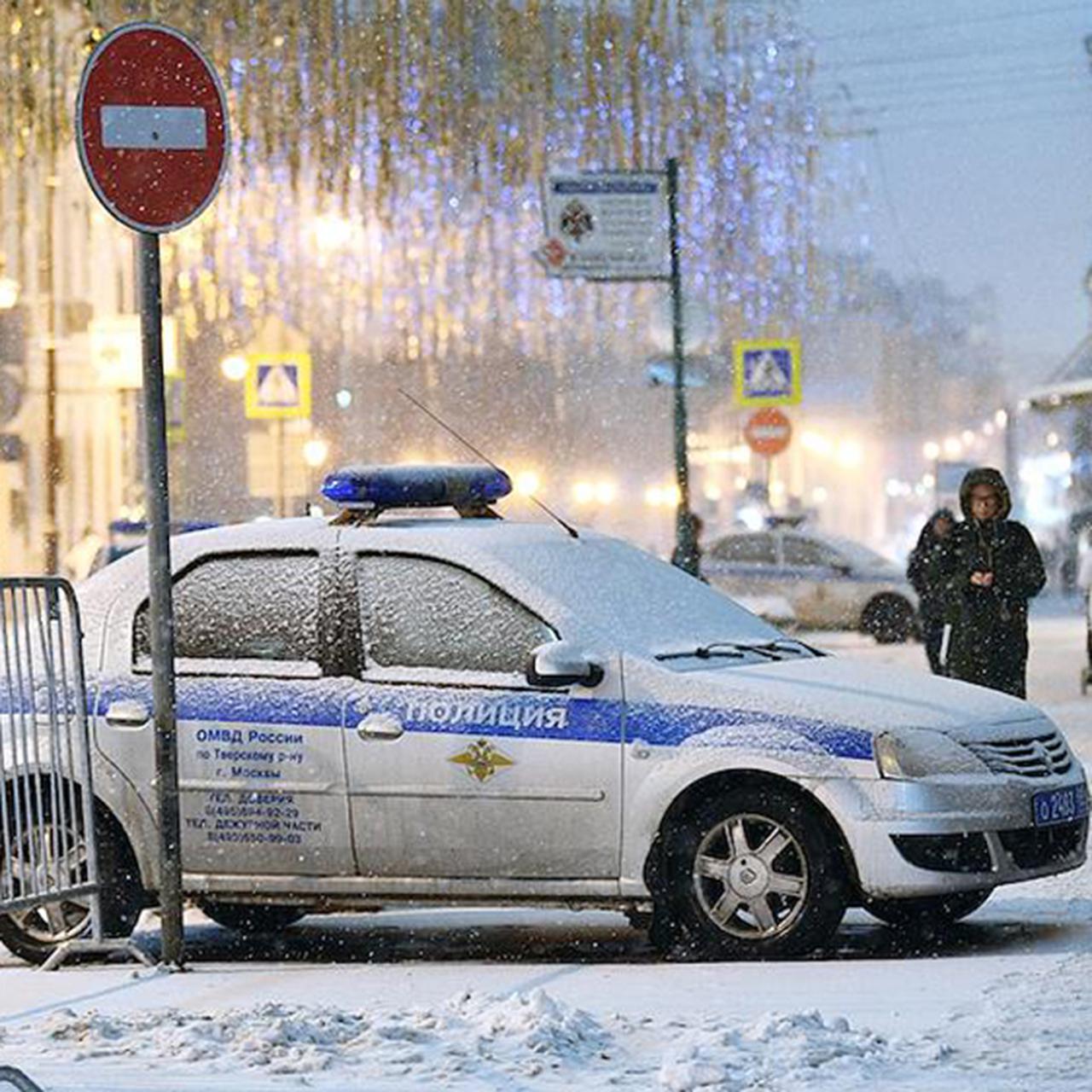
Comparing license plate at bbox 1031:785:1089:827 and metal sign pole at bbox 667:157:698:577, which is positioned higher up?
metal sign pole at bbox 667:157:698:577

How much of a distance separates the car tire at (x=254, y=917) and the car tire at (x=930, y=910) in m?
2.10

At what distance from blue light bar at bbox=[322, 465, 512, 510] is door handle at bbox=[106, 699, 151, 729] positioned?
94 centimetres

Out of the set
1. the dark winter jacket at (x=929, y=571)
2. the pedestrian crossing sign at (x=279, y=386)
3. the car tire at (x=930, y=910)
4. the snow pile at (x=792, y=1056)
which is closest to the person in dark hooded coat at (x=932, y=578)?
the dark winter jacket at (x=929, y=571)

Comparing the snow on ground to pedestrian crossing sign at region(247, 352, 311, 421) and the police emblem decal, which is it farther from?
pedestrian crossing sign at region(247, 352, 311, 421)

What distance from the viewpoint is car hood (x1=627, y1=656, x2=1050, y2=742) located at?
9641 millimetres

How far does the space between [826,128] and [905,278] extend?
111912mm

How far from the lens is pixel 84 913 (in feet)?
33.6

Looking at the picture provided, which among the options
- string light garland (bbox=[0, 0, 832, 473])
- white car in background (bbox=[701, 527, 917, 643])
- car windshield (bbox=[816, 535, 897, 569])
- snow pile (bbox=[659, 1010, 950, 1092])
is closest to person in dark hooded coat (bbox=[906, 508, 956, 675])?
string light garland (bbox=[0, 0, 832, 473])

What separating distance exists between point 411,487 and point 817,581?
28.0m

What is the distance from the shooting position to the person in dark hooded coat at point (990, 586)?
14273 millimetres

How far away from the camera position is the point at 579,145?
3192 cm

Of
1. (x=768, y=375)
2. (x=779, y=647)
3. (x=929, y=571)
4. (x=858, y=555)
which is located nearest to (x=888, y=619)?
(x=858, y=555)

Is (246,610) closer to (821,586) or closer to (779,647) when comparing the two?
(779,647)

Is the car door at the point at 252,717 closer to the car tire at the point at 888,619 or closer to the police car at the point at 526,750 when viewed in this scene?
the police car at the point at 526,750
